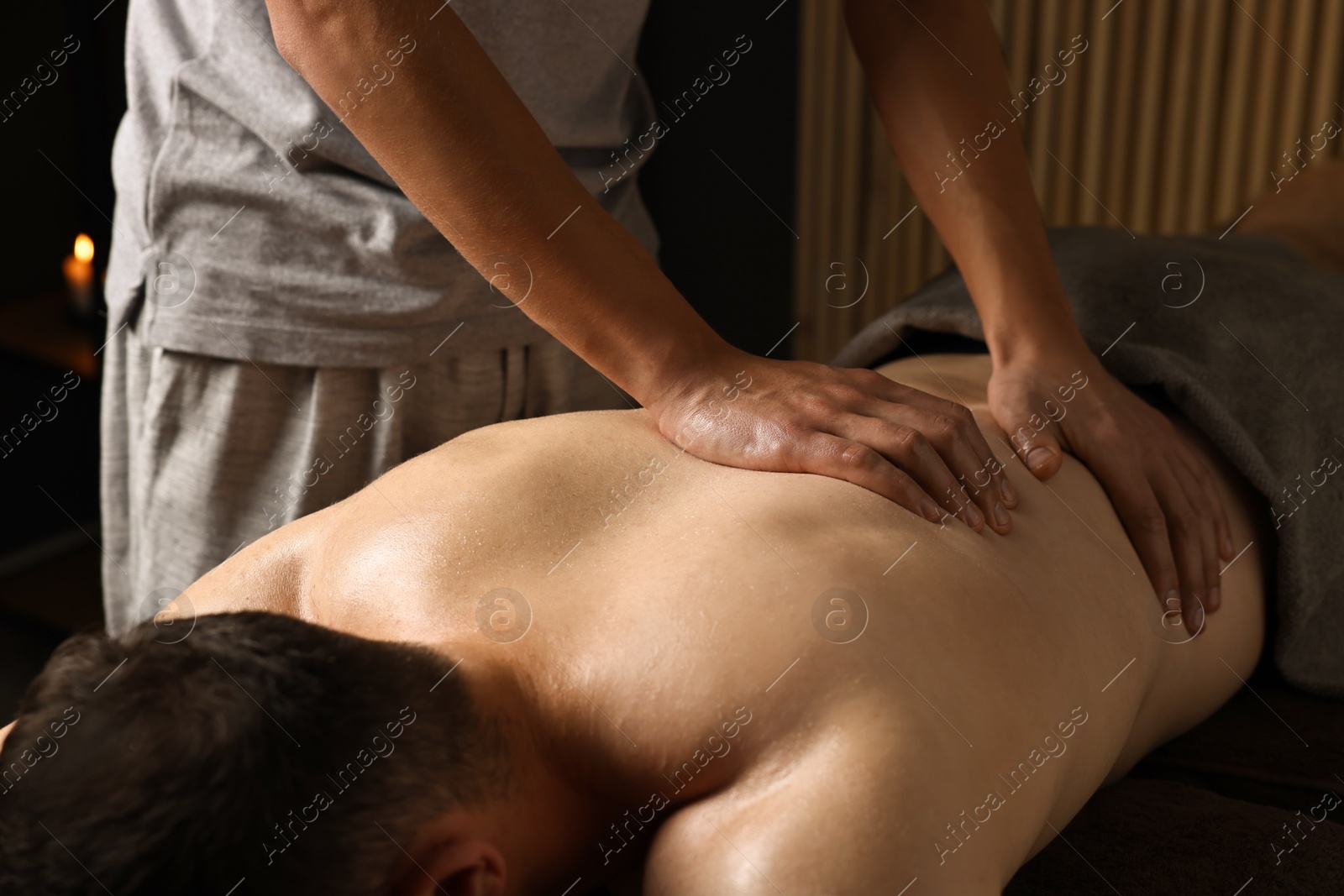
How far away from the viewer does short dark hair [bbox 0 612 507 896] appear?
55 cm

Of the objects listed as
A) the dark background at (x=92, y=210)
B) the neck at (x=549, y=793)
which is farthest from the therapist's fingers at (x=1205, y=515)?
the dark background at (x=92, y=210)

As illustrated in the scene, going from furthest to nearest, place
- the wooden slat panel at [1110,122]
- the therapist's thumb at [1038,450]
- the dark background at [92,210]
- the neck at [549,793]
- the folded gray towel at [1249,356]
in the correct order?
the wooden slat panel at [1110,122]
the dark background at [92,210]
the folded gray towel at [1249,356]
the therapist's thumb at [1038,450]
the neck at [549,793]

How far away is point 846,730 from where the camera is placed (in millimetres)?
644

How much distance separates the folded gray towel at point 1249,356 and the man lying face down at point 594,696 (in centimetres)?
23

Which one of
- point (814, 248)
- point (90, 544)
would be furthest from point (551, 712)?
point (814, 248)

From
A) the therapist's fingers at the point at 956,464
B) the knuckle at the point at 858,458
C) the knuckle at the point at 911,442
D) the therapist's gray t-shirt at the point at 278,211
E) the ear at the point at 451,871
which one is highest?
the therapist's gray t-shirt at the point at 278,211

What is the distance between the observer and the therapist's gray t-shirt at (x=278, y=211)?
1.03 m

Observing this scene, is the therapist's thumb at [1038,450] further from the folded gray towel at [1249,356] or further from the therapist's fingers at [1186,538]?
the folded gray towel at [1249,356]

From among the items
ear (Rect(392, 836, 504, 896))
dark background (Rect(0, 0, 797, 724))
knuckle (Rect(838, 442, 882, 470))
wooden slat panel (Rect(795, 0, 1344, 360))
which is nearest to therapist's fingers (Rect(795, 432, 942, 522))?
knuckle (Rect(838, 442, 882, 470))

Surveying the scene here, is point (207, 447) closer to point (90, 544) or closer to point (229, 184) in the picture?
point (229, 184)

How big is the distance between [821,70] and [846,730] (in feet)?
7.54

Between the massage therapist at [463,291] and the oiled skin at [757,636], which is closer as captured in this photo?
the oiled skin at [757,636]

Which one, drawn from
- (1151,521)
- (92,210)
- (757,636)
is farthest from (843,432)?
→ (92,210)

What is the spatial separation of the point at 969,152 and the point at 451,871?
2.73 feet
